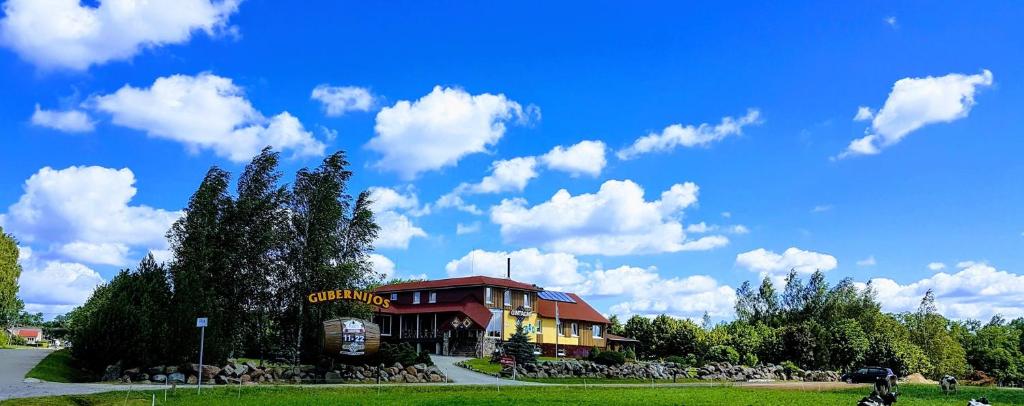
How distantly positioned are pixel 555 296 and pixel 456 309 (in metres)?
14.9

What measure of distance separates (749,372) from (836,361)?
51.2ft

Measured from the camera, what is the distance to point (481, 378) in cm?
4266

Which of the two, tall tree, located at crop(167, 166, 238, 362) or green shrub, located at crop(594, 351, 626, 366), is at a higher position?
tall tree, located at crop(167, 166, 238, 362)

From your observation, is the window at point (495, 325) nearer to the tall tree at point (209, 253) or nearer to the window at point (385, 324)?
the window at point (385, 324)

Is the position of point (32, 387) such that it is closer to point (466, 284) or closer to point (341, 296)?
point (341, 296)

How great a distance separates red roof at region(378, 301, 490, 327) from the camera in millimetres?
65512

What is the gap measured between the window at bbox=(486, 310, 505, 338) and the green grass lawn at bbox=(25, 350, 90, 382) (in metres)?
32.2

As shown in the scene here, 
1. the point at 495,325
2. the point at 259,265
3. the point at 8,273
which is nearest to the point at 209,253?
the point at 259,265

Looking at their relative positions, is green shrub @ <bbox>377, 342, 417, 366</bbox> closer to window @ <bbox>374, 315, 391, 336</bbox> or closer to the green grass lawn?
the green grass lawn

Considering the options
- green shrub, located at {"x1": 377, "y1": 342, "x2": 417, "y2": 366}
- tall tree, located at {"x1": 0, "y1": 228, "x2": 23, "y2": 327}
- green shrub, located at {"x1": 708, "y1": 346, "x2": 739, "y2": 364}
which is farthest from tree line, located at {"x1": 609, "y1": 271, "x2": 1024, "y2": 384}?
tall tree, located at {"x1": 0, "y1": 228, "x2": 23, "y2": 327}

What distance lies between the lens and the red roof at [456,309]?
2579 inches

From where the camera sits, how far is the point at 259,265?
1827 inches

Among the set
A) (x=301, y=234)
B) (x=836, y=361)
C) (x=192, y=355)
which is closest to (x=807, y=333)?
(x=836, y=361)

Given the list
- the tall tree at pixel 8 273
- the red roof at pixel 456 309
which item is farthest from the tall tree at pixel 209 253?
the tall tree at pixel 8 273
